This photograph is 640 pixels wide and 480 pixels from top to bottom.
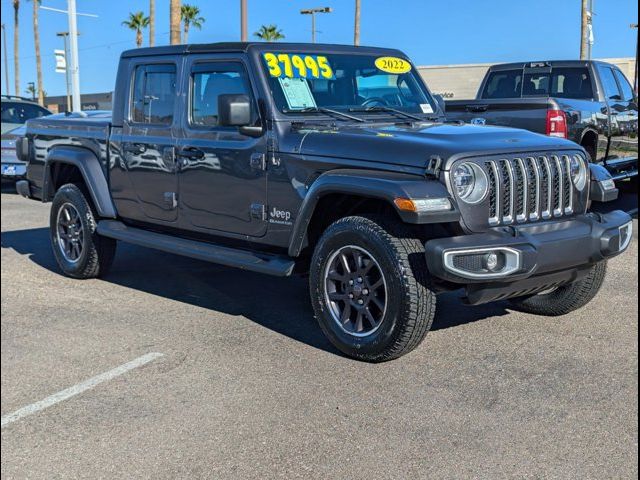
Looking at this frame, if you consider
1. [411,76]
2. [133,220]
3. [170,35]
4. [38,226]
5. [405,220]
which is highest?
[170,35]

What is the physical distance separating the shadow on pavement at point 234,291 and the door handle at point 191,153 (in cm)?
113

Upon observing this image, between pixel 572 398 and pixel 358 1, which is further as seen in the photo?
pixel 358 1

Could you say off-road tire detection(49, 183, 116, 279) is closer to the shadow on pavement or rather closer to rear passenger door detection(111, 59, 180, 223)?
the shadow on pavement

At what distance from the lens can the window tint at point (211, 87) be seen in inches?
211

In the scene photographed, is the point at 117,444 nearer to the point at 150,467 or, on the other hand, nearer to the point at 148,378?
the point at 150,467

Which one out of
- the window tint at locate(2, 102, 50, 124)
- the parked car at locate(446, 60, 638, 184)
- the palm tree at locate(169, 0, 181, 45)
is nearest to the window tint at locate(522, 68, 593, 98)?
the parked car at locate(446, 60, 638, 184)

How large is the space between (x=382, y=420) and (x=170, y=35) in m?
16.9

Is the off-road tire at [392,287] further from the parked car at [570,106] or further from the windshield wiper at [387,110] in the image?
the parked car at [570,106]

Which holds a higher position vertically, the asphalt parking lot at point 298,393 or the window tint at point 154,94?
the window tint at point 154,94

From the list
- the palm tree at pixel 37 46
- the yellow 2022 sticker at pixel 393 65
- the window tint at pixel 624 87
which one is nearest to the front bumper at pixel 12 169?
the yellow 2022 sticker at pixel 393 65

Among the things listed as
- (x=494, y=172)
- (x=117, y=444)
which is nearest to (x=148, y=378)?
(x=117, y=444)

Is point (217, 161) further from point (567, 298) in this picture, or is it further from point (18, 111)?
point (18, 111)

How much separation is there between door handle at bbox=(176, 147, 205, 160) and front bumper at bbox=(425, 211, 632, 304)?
83.1 inches

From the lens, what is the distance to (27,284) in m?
6.60
